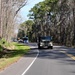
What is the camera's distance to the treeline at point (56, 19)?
270 ft

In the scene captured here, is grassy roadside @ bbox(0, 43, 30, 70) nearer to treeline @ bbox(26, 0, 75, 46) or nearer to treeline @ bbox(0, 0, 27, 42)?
treeline @ bbox(0, 0, 27, 42)

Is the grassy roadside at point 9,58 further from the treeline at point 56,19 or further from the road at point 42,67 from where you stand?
the treeline at point 56,19

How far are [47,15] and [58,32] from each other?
582 inches

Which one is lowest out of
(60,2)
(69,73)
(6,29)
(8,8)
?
(69,73)

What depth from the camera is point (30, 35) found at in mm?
149875

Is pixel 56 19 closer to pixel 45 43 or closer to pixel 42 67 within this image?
pixel 45 43

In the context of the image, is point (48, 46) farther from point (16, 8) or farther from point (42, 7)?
point (42, 7)

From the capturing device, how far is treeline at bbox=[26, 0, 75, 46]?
82.3m

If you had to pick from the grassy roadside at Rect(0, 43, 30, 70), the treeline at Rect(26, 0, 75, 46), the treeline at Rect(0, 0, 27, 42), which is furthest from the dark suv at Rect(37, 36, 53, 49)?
the treeline at Rect(26, 0, 75, 46)

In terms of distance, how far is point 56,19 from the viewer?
10169 cm

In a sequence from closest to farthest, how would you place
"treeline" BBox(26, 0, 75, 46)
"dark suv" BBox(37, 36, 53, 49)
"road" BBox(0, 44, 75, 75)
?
"road" BBox(0, 44, 75, 75)
"dark suv" BBox(37, 36, 53, 49)
"treeline" BBox(26, 0, 75, 46)

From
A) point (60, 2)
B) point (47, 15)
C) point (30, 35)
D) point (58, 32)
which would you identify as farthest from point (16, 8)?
point (30, 35)

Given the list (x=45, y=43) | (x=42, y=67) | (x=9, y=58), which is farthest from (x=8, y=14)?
(x=42, y=67)

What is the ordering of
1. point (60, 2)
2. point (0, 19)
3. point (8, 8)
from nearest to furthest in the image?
point (0, 19), point (8, 8), point (60, 2)
